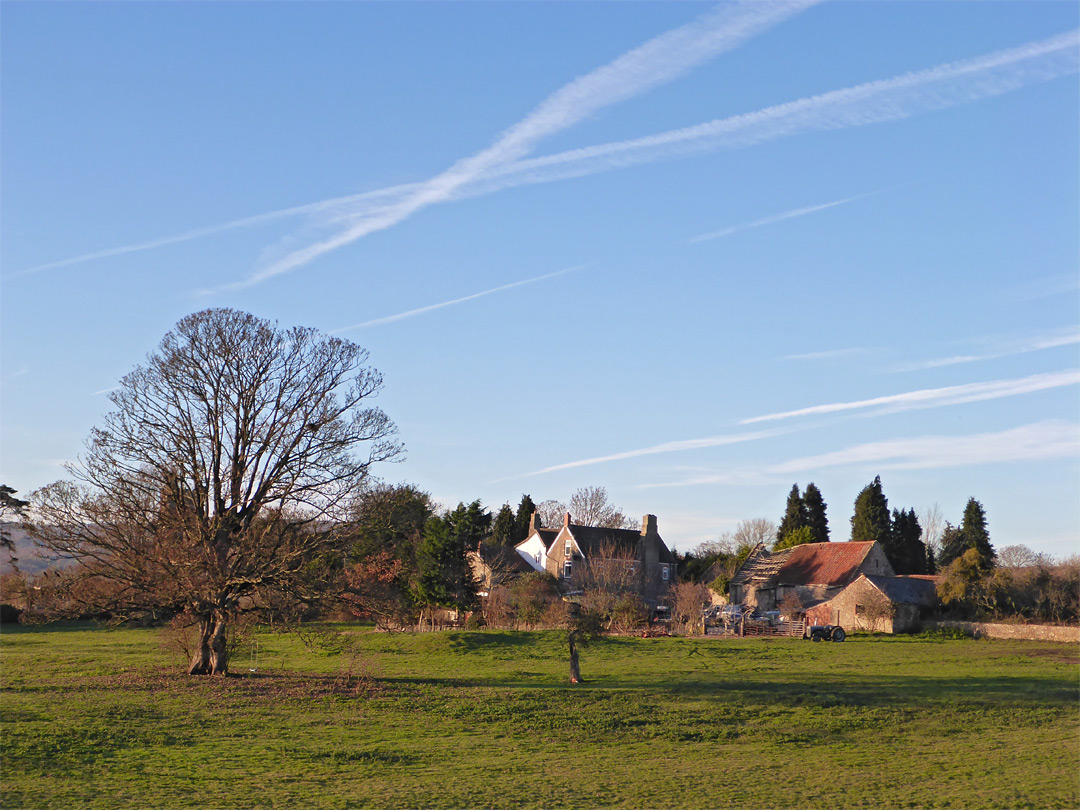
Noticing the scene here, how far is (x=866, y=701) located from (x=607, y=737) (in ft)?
32.7

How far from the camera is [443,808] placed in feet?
49.0

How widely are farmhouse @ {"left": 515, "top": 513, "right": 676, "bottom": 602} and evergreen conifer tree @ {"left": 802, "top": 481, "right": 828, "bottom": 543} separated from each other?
44.9ft

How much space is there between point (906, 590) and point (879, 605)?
11.1 ft

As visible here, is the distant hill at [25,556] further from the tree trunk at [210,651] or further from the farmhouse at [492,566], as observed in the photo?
the farmhouse at [492,566]

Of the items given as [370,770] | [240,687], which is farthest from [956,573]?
[370,770]

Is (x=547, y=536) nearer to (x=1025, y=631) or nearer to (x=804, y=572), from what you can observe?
(x=804, y=572)

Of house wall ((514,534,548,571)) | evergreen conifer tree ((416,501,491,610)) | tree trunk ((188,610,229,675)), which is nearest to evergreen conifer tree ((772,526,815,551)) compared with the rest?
house wall ((514,534,548,571))

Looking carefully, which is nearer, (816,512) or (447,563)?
(447,563)

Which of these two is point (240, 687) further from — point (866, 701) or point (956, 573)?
point (956, 573)

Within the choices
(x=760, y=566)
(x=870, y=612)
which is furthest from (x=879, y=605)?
(x=760, y=566)

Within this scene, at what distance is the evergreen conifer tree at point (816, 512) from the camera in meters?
86.2

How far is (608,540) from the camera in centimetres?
7669

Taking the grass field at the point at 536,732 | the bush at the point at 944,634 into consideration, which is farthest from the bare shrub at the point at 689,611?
the grass field at the point at 536,732

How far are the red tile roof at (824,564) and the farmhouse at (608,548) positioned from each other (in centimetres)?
1137
